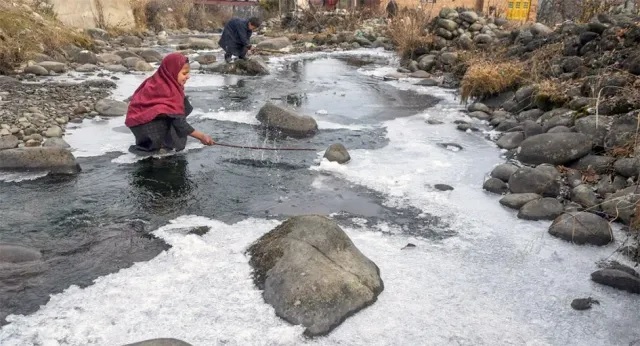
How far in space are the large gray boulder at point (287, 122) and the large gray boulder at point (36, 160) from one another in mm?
2906

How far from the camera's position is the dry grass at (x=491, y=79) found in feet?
29.5

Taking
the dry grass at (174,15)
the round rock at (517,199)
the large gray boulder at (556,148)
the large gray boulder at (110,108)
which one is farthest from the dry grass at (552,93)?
the dry grass at (174,15)

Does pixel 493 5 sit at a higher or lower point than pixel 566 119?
higher

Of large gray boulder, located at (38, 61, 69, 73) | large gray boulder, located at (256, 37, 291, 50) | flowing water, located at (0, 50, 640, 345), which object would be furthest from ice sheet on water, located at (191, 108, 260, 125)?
large gray boulder, located at (256, 37, 291, 50)

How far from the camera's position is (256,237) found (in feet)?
13.1

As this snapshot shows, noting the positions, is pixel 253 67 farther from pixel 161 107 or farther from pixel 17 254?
pixel 17 254

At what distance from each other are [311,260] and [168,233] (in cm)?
141

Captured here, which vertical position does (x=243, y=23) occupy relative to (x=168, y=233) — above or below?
above

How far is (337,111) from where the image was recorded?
28.7ft

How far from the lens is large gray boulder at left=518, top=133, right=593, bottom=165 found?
5508 millimetres

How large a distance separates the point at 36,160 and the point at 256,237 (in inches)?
109

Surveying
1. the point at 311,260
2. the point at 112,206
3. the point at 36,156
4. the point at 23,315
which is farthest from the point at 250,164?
the point at 23,315

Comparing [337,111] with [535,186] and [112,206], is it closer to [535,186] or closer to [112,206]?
[535,186]

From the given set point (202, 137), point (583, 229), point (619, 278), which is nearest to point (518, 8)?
point (202, 137)
